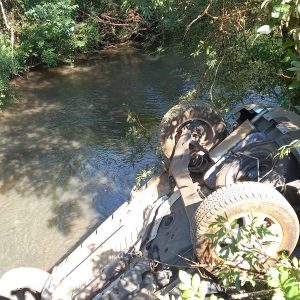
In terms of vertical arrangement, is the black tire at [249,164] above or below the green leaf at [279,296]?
below

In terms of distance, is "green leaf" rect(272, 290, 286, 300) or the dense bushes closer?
"green leaf" rect(272, 290, 286, 300)

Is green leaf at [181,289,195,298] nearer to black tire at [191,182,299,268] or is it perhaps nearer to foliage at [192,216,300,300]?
foliage at [192,216,300,300]

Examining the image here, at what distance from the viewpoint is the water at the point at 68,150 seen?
6988 millimetres

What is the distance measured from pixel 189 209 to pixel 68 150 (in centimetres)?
582

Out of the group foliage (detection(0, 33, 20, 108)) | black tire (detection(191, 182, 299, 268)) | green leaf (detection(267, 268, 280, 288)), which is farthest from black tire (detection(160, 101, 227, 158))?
foliage (detection(0, 33, 20, 108))

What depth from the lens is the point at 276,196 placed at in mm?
3312

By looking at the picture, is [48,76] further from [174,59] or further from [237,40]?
[237,40]

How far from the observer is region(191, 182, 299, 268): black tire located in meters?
3.28

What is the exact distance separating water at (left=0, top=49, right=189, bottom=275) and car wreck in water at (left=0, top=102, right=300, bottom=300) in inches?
77.6

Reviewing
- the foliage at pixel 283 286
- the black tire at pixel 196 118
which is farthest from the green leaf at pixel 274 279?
the black tire at pixel 196 118

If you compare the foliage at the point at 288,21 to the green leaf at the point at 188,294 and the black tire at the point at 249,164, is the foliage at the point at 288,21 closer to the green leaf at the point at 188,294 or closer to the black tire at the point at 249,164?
the black tire at the point at 249,164

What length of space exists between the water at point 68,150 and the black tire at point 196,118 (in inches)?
96.2

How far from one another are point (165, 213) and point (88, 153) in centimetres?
499

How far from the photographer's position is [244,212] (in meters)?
3.32
